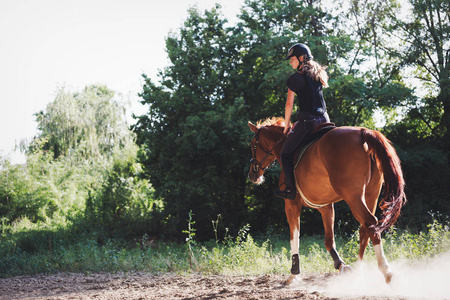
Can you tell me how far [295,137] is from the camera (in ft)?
18.5

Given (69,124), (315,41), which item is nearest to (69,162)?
(69,124)

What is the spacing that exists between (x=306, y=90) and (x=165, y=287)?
3868 mm

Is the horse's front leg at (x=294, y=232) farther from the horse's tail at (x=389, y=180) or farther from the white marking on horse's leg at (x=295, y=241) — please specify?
the horse's tail at (x=389, y=180)

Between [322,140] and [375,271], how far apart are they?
8.39 feet

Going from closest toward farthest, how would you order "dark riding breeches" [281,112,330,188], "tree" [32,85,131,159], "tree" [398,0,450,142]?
1. "dark riding breeches" [281,112,330,188]
2. "tree" [398,0,450,142]
3. "tree" [32,85,131,159]

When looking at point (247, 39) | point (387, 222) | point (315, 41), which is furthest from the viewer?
point (247, 39)

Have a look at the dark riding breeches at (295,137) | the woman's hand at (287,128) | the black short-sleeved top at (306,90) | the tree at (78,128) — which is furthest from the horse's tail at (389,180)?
the tree at (78,128)

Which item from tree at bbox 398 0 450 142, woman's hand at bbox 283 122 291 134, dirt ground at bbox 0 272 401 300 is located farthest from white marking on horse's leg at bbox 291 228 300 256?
tree at bbox 398 0 450 142

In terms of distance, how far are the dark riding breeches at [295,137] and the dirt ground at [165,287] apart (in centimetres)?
151

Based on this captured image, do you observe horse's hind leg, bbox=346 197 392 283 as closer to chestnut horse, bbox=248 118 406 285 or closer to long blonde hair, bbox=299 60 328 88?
chestnut horse, bbox=248 118 406 285

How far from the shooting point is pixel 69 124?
90.7 ft

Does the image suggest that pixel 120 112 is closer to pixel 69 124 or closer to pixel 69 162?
pixel 69 124

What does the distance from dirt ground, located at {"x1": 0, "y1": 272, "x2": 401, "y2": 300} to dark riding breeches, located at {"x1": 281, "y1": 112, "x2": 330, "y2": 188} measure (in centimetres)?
151

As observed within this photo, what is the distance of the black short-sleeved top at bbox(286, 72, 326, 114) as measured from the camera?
223 inches
